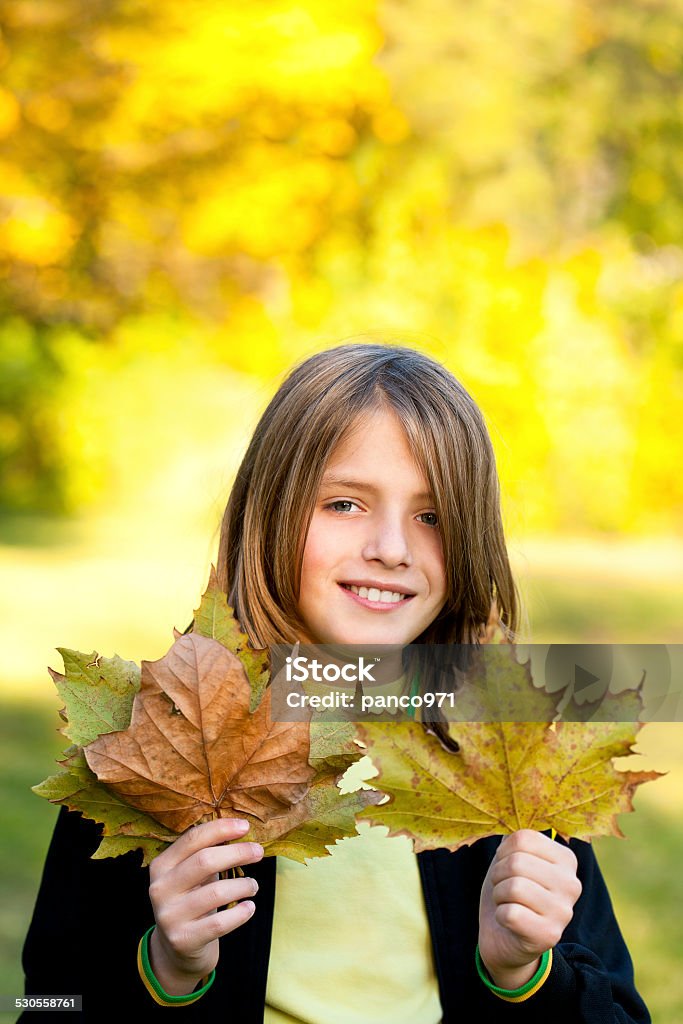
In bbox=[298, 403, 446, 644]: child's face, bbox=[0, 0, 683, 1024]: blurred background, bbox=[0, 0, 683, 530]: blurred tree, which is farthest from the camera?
bbox=[0, 0, 683, 530]: blurred tree

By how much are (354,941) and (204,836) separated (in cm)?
46

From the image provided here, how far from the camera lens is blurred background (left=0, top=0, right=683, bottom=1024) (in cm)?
1005

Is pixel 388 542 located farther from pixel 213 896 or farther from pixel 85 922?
pixel 85 922

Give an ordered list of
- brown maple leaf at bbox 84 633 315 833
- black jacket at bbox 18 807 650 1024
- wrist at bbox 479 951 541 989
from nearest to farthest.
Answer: brown maple leaf at bbox 84 633 315 833 → wrist at bbox 479 951 541 989 → black jacket at bbox 18 807 650 1024

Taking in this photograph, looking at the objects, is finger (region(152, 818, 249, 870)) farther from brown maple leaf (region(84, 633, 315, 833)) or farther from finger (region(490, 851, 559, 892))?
finger (region(490, 851, 559, 892))

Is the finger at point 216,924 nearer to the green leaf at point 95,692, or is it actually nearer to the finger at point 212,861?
the finger at point 212,861

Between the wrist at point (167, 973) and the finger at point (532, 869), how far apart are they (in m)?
0.38

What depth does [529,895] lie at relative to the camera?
116 cm

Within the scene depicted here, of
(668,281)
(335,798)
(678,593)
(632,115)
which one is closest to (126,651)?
(678,593)

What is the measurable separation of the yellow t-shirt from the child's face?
0.28 m

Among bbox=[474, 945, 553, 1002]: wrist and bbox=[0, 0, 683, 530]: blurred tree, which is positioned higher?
bbox=[0, 0, 683, 530]: blurred tree

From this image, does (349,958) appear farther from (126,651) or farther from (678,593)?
(678,593)

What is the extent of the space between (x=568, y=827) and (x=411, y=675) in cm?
54

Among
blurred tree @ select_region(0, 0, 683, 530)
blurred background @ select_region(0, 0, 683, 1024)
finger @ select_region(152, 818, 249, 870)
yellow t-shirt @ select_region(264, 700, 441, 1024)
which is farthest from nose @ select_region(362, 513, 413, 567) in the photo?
blurred tree @ select_region(0, 0, 683, 530)
